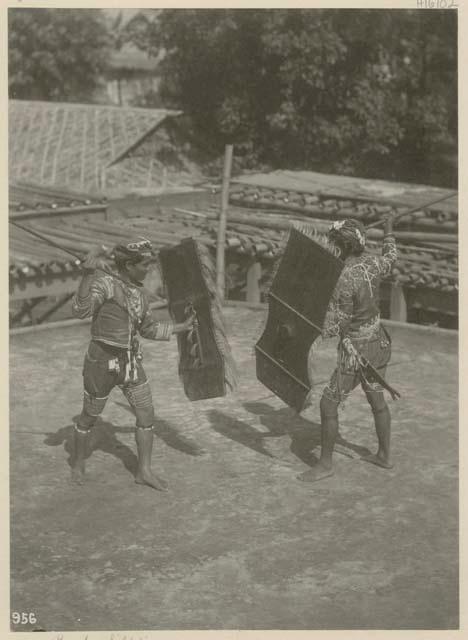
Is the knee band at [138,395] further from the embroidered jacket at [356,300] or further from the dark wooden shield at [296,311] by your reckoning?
the embroidered jacket at [356,300]

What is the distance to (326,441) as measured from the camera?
6949 millimetres

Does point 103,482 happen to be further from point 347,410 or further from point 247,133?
point 247,133

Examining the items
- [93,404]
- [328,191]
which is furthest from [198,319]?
[328,191]

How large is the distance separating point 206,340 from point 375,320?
3.99ft

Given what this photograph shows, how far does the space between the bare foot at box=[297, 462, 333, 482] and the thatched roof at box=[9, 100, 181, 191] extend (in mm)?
13883

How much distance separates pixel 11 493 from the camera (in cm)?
685

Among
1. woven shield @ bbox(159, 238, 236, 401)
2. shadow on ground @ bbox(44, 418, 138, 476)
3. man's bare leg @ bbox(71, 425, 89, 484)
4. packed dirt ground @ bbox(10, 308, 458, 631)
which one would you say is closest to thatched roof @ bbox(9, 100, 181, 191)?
packed dirt ground @ bbox(10, 308, 458, 631)

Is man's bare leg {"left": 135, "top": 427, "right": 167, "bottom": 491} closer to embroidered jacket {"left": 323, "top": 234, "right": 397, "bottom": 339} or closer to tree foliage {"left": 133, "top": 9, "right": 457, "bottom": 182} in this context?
embroidered jacket {"left": 323, "top": 234, "right": 397, "bottom": 339}

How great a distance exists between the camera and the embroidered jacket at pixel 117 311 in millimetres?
6453

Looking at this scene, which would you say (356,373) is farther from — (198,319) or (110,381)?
(110,381)

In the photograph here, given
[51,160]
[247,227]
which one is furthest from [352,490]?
[51,160]

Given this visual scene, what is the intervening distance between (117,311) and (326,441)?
1.78 metres

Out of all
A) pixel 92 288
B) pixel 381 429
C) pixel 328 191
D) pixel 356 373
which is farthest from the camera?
pixel 328 191

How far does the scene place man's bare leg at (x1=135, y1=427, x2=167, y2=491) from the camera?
266 inches
